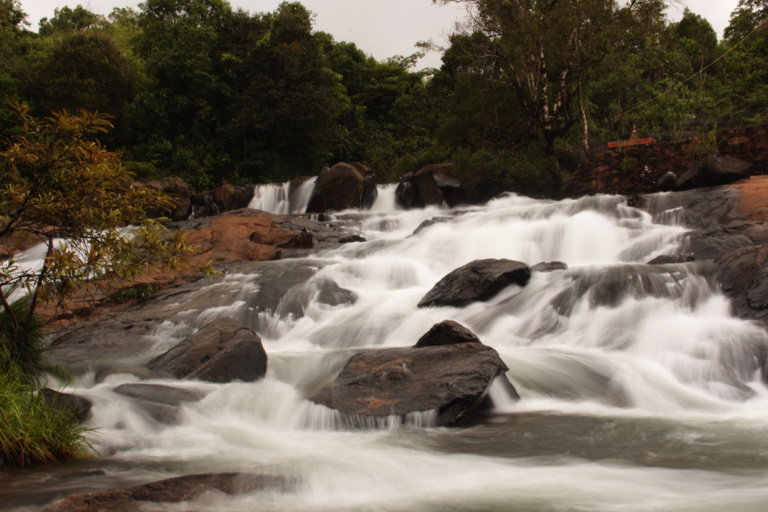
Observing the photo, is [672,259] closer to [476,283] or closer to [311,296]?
[476,283]

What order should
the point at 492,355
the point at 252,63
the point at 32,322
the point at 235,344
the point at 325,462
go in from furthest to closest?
the point at 252,63 < the point at 235,344 < the point at 492,355 < the point at 32,322 < the point at 325,462

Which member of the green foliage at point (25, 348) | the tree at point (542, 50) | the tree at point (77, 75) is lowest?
the green foliage at point (25, 348)

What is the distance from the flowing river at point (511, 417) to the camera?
159 inches

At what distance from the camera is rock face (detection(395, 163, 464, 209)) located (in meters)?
22.7

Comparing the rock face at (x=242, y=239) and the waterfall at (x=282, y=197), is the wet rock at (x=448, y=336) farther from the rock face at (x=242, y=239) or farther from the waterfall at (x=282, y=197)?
the waterfall at (x=282, y=197)

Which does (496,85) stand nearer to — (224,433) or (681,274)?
(681,274)

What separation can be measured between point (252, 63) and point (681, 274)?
25066mm

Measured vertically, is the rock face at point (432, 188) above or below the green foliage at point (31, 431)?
above

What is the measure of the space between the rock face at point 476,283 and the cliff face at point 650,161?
859cm

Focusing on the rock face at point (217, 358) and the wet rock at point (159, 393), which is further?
the rock face at point (217, 358)

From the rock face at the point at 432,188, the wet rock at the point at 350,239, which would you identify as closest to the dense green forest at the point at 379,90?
the rock face at the point at 432,188

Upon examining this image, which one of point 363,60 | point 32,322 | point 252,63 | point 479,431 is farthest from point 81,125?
point 363,60

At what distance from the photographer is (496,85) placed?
22.7 meters

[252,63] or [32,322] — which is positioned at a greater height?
[252,63]
